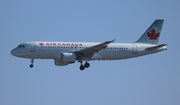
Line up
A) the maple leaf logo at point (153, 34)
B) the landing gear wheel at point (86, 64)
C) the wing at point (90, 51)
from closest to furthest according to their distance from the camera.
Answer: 1. the wing at point (90, 51)
2. the landing gear wheel at point (86, 64)
3. the maple leaf logo at point (153, 34)

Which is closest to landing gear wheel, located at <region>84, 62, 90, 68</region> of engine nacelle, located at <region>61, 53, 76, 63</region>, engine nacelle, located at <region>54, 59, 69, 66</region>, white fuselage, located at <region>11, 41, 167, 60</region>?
white fuselage, located at <region>11, 41, 167, 60</region>

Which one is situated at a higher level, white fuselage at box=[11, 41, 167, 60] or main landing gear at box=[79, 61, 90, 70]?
white fuselage at box=[11, 41, 167, 60]

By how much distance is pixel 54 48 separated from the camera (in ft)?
230

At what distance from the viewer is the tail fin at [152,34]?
→ 77.4 metres

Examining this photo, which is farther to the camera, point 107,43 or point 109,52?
point 109,52

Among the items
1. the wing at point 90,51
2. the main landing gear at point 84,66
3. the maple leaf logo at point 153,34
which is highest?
the maple leaf logo at point 153,34

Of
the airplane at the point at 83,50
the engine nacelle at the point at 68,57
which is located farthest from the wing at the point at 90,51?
the engine nacelle at the point at 68,57

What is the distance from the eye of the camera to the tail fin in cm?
7738

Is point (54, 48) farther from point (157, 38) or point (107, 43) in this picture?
point (157, 38)

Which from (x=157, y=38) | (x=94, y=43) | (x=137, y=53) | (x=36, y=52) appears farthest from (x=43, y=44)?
(x=157, y=38)

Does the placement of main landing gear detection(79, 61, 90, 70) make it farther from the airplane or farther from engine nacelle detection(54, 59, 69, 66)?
engine nacelle detection(54, 59, 69, 66)

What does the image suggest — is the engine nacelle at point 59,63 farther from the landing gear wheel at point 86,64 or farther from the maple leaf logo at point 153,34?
the maple leaf logo at point 153,34

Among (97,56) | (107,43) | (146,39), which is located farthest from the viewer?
(146,39)

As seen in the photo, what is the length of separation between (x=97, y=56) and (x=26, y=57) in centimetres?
1130
